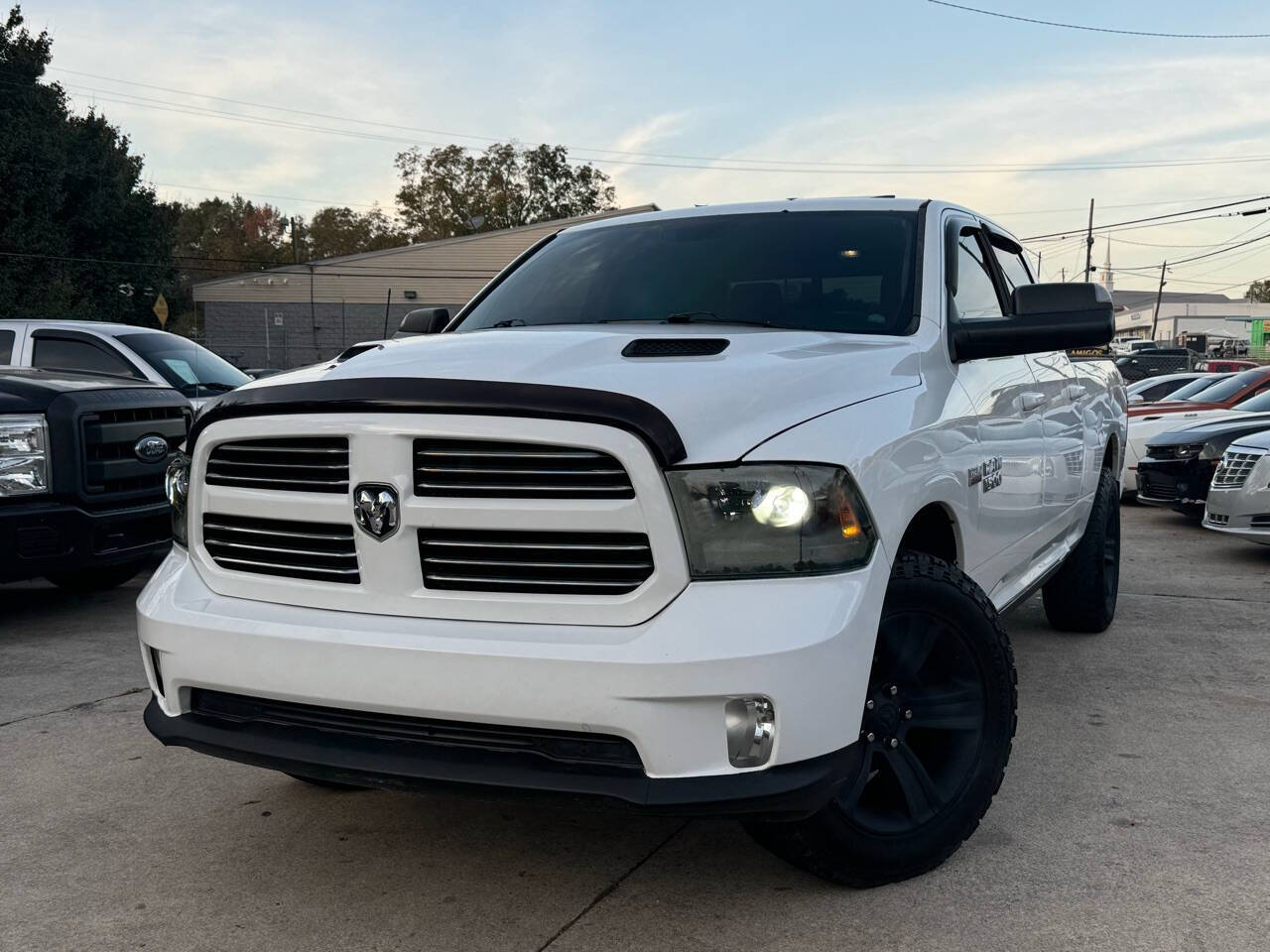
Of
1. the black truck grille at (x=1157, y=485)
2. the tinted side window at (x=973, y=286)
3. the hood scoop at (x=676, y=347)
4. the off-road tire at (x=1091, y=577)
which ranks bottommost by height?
the black truck grille at (x=1157, y=485)

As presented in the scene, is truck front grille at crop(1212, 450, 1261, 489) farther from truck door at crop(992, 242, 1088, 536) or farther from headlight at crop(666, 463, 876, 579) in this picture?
headlight at crop(666, 463, 876, 579)

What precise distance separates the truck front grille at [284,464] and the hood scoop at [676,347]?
0.71 m

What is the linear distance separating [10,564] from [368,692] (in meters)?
4.03

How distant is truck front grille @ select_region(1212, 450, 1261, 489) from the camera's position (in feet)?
27.7

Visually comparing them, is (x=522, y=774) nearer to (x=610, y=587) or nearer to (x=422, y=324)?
(x=610, y=587)

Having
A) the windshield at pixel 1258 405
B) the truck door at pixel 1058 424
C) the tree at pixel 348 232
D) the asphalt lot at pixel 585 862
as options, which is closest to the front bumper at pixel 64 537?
the asphalt lot at pixel 585 862

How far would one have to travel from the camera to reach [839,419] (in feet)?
9.12

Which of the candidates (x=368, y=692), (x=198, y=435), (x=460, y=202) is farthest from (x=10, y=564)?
(x=460, y=202)

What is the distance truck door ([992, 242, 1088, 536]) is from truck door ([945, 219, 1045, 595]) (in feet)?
0.42

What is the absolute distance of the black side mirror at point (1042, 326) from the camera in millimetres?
3637

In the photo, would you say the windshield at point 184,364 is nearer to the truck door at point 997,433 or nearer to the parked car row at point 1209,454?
the truck door at point 997,433

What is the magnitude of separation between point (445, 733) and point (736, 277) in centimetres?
193

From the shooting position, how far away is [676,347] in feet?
10.1

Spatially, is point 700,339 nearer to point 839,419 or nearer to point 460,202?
point 839,419
